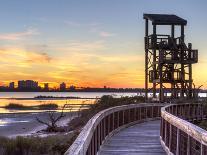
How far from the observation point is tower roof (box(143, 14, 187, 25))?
4500 centimetres

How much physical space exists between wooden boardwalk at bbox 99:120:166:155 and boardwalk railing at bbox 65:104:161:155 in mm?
291

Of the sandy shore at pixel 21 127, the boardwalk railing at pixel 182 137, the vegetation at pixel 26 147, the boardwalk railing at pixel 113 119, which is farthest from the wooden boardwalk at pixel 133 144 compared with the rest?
the sandy shore at pixel 21 127

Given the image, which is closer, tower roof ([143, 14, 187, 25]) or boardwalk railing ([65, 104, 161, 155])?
boardwalk railing ([65, 104, 161, 155])

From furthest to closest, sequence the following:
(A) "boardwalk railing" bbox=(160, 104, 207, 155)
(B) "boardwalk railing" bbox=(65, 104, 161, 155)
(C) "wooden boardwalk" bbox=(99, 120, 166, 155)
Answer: (C) "wooden boardwalk" bbox=(99, 120, 166, 155) → (B) "boardwalk railing" bbox=(65, 104, 161, 155) → (A) "boardwalk railing" bbox=(160, 104, 207, 155)

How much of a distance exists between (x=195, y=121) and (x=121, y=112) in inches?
369

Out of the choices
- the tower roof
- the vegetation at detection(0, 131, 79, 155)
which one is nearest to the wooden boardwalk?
the vegetation at detection(0, 131, 79, 155)

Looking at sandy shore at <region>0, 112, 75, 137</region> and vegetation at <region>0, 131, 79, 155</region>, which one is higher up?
vegetation at <region>0, 131, 79, 155</region>

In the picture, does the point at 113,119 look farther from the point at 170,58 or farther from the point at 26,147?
the point at 170,58

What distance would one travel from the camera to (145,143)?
17.6m

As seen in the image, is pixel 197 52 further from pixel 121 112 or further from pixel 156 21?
pixel 121 112

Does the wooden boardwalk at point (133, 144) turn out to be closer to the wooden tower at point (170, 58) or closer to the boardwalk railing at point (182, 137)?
the boardwalk railing at point (182, 137)

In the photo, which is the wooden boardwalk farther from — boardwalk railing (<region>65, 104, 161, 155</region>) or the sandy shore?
the sandy shore

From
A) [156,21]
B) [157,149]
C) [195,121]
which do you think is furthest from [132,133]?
[156,21]

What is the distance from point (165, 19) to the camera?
149 feet
